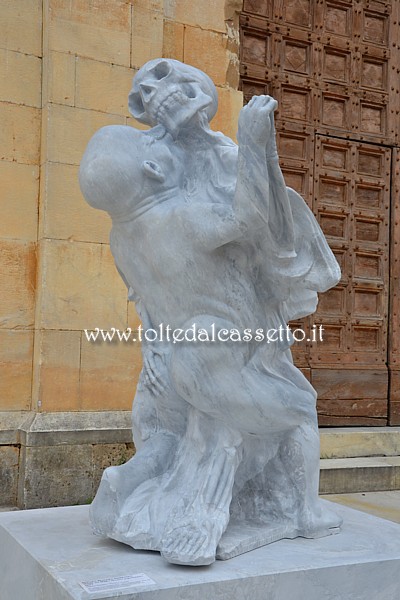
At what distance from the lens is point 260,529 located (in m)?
2.68

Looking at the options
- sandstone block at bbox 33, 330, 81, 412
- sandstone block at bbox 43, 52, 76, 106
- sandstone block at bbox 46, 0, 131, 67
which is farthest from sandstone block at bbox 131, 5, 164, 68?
sandstone block at bbox 33, 330, 81, 412

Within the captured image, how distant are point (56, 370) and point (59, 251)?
81 cm

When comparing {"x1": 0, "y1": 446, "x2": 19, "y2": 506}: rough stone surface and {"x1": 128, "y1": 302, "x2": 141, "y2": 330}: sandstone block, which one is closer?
{"x1": 0, "y1": 446, "x2": 19, "y2": 506}: rough stone surface

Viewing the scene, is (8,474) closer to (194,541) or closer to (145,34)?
(194,541)

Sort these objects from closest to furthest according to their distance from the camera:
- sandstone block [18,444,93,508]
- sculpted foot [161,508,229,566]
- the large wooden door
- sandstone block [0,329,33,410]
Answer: sculpted foot [161,508,229,566] < sandstone block [18,444,93,508] < sandstone block [0,329,33,410] < the large wooden door

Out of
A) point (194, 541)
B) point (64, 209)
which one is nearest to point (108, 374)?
point (64, 209)

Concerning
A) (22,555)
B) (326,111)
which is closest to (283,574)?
(22,555)

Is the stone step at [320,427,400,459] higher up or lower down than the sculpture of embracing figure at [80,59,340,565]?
lower down

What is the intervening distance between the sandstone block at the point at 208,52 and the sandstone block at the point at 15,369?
2439 mm

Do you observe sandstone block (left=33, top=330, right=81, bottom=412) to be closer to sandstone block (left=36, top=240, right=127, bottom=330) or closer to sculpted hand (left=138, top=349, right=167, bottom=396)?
sandstone block (left=36, top=240, right=127, bottom=330)

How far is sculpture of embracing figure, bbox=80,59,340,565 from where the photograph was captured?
2.50 metres

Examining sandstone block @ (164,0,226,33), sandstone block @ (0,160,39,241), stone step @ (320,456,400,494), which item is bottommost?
stone step @ (320,456,400,494)

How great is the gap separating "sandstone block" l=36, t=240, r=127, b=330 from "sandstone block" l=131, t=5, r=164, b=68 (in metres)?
1.46

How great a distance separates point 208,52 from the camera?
5566mm
